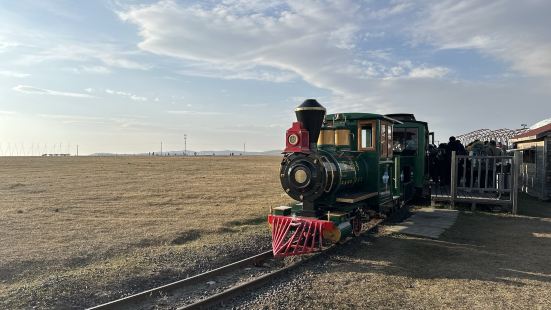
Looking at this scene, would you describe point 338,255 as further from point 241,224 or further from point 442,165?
point 442,165

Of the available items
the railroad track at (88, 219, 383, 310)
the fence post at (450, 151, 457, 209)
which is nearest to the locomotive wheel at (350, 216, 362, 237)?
the railroad track at (88, 219, 383, 310)

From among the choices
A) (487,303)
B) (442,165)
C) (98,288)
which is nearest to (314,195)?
(487,303)

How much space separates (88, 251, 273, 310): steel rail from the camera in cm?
554

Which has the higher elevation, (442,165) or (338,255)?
(442,165)

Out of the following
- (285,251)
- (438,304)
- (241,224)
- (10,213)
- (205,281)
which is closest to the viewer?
(438,304)

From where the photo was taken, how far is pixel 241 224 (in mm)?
11914

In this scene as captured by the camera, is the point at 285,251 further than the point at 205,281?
Yes

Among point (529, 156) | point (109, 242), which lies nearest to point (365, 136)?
point (109, 242)

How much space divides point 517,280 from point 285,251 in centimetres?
414

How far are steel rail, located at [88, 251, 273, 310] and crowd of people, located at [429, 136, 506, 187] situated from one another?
10.6 meters

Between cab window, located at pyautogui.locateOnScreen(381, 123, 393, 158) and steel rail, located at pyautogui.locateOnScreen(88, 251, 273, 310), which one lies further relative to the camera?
cab window, located at pyautogui.locateOnScreen(381, 123, 393, 158)

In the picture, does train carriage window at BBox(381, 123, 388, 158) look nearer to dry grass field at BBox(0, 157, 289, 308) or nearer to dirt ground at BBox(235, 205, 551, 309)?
dirt ground at BBox(235, 205, 551, 309)

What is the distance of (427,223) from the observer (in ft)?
38.6

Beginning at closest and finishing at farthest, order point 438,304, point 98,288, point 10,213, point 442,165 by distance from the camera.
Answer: point 438,304, point 98,288, point 10,213, point 442,165
